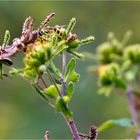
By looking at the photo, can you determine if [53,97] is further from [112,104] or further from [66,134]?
[112,104]

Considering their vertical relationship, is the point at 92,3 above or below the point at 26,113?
above

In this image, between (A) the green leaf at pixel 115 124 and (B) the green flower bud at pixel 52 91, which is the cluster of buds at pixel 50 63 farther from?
(A) the green leaf at pixel 115 124

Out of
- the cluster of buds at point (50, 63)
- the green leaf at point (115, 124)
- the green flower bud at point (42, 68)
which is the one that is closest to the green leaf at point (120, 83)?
the green leaf at point (115, 124)

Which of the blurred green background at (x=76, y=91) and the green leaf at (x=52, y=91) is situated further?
the blurred green background at (x=76, y=91)

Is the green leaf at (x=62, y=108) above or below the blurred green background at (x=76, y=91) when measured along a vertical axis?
below

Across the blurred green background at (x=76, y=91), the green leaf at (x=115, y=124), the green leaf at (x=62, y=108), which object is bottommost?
the green leaf at (x=62, y=108)

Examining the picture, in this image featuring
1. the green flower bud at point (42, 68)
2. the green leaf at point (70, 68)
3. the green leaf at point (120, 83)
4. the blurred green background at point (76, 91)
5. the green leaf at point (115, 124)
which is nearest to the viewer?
the green flower bud at point (42, 68)

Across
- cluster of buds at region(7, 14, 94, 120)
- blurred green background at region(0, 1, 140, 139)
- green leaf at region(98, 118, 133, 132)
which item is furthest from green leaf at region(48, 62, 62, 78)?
blurred green background at region(0, 1, 140, 139)

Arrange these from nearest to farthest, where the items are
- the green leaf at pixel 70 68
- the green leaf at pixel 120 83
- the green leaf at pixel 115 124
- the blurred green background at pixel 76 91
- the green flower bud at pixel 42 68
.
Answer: the green flower bud at pixel 42 68
the green leaf at pixel 70 68
the green leaf at pixel 115 124
the green leaf at pixel 120 83
the blurred green background at pixel 76 91

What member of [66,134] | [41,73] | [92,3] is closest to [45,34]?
[41,73]

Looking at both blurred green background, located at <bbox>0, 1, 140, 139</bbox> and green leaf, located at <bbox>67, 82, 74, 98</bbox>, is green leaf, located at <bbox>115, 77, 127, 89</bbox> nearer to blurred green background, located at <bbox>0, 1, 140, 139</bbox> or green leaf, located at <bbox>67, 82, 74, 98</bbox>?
green leaf, located at <bbox>67, 82, 74, 98</bbox>
